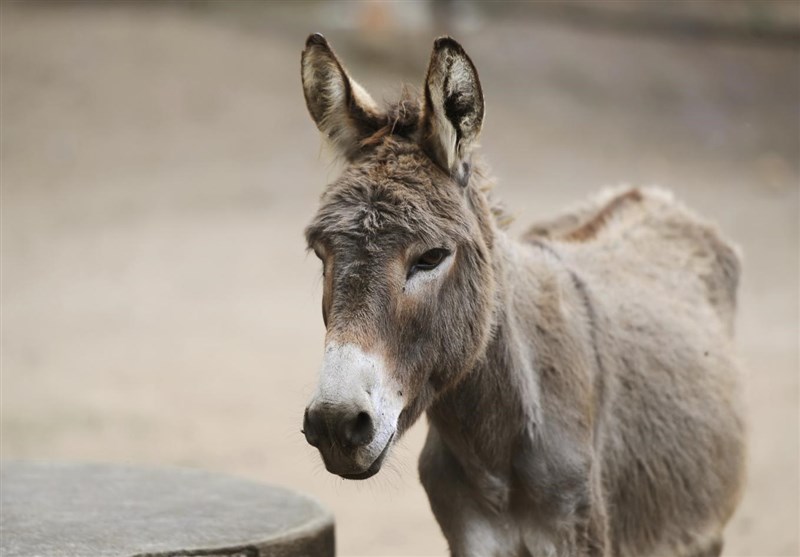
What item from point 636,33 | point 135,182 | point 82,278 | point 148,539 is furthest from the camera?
point 636,33

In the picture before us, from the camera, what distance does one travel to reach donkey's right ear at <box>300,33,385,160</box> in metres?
3.52

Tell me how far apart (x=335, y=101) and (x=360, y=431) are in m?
1.08

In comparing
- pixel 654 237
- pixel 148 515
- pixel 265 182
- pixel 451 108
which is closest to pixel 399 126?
pixel 451 108

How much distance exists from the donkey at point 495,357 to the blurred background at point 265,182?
2.30 m

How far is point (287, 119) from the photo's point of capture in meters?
16.5

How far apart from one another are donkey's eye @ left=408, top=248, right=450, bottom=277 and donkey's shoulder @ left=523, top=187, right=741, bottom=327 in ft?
5.40

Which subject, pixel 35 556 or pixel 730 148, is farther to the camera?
pixel 730 148

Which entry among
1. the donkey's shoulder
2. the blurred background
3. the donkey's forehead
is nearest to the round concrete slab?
the donkey's forehead

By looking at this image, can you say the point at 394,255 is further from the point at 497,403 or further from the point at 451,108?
the point at 497,403

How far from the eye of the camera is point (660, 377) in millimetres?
4414

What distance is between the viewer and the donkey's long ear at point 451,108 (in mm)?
3260

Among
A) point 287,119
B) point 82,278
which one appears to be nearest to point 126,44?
point 287,119

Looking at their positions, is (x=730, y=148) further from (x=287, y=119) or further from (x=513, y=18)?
(x=287, y=119)

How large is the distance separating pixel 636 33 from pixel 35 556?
50.5ft
